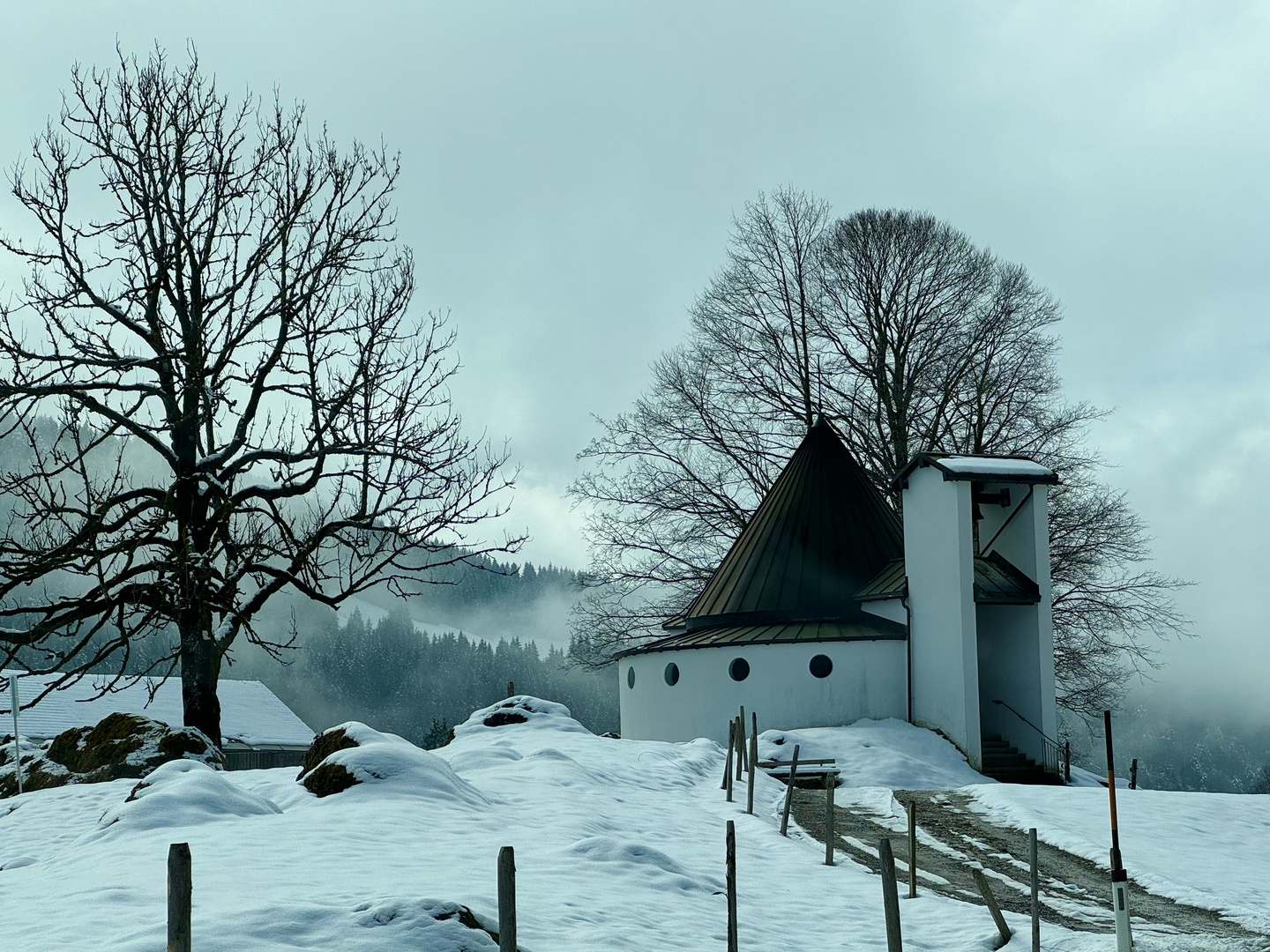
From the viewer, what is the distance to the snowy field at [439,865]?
8586 millimetres

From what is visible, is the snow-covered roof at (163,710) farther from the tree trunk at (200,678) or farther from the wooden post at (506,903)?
the wooden post at (506,903)

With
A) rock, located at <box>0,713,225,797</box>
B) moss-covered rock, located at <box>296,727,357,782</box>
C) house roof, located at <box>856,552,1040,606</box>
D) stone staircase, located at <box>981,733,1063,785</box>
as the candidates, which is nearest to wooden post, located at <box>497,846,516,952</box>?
moss-covered rock, located at <box>296,727,357,782</box>

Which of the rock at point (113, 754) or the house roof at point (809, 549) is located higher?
the house roof at point (809, 549)

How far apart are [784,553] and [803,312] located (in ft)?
27.8

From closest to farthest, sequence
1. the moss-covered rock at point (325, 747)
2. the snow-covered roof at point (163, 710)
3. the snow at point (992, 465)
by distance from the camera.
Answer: the moss-covered rock at point (325, 747), the snow at point (992, 465), the snow-covered roof at point (163, 710)

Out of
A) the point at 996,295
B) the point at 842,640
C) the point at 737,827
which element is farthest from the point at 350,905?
the point at 996,295

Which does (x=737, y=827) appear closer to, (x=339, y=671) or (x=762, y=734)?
(x=762, y=734)

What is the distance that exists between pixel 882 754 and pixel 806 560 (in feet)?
21.2

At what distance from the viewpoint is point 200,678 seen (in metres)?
18.1

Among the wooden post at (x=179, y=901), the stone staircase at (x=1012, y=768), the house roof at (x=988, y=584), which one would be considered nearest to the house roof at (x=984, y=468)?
the house roof at (x=988, y=584)

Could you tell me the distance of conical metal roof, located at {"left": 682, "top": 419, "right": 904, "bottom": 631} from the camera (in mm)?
27672

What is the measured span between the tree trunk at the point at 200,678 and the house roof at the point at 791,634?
10889 mm

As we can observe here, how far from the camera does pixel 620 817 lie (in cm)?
1546

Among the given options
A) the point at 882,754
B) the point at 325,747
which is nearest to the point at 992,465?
the point at 882,754
